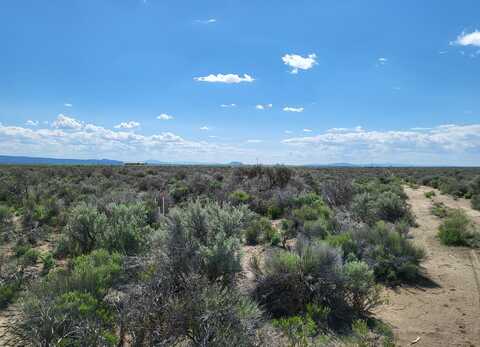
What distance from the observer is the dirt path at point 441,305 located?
14.9 feet

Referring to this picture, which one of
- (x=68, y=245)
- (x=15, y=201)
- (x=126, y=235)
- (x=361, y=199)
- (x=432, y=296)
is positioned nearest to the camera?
(x=432, y=296)

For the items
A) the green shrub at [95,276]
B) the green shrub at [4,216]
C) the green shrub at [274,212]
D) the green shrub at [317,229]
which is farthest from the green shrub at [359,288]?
the green shrub at [4,216]

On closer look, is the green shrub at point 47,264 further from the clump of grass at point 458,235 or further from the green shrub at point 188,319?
the clump of grass at point 458,235

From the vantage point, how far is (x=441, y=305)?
552 centimetres

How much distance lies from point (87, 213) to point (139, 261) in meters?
3.35

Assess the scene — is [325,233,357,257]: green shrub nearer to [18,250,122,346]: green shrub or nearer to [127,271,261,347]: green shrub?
[127,271,261,347]: green shrub

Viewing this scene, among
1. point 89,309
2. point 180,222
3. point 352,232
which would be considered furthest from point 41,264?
point 352,232

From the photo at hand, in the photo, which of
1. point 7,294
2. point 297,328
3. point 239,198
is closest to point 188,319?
point 297,328

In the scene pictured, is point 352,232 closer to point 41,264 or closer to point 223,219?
point 223,219

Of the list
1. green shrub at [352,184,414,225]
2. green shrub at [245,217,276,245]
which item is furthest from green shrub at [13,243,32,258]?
green shrub at [352,184,414,225]

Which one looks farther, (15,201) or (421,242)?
(15,201)

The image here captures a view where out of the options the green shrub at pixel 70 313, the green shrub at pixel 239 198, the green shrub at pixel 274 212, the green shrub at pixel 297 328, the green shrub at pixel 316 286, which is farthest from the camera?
the green shrub at pixel 239 198

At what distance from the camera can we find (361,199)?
11.8 metres

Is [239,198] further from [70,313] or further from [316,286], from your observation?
[70,313]
